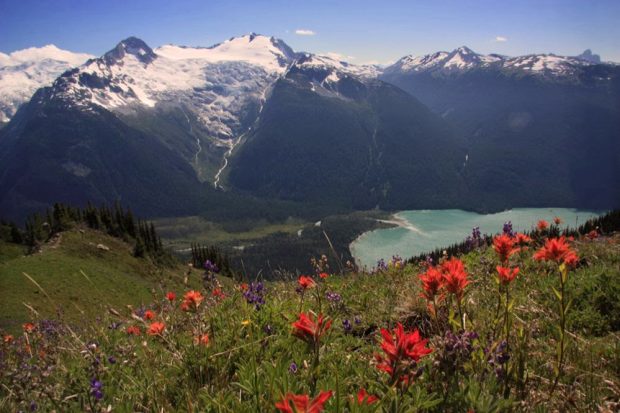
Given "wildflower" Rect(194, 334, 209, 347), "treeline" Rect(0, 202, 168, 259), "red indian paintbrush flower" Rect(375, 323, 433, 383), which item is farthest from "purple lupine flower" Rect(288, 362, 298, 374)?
"treeline" Rect(0, 202, 168, 259)

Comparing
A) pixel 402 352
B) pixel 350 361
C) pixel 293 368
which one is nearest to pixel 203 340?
pixel 293 368

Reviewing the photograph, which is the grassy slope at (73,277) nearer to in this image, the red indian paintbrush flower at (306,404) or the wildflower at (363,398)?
the wildflower at (363,398)

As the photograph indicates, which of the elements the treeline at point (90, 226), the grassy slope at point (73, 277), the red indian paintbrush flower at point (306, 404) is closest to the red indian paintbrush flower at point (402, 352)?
the red indian paintbrush flower at point (306, 404)

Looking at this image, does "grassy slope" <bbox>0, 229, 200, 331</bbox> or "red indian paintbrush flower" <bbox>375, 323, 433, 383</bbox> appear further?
"grassy slope" <bbox>0, 229, 200, 331</bbox>

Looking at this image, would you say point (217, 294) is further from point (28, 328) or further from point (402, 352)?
point (402, 352)

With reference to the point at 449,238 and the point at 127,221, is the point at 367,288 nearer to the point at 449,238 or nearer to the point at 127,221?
the point at 127,221

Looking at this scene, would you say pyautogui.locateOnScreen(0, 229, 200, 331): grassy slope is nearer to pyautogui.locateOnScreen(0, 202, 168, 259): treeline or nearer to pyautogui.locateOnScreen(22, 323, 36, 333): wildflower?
pyautogui.locateOnScreen(0, 202, 168, 259): treeline

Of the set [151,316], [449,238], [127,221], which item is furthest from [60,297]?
[449,238]
